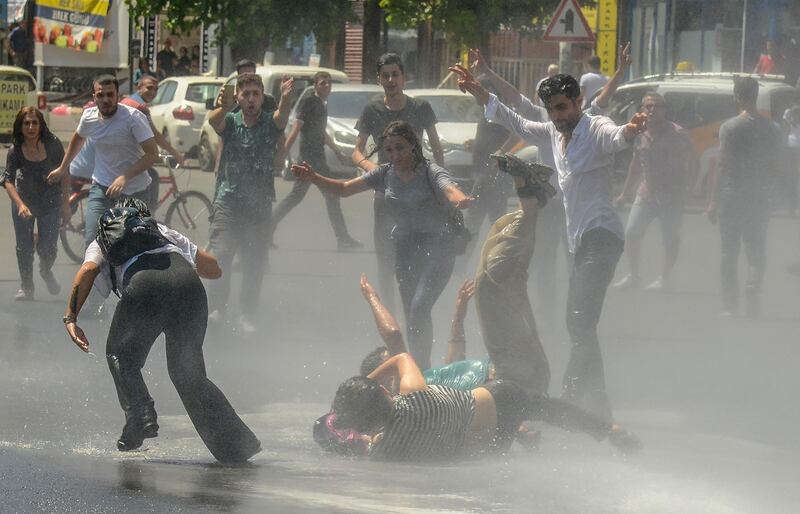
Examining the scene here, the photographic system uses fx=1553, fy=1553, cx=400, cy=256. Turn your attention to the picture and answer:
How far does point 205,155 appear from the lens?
78.9 ft

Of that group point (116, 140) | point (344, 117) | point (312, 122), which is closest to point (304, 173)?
point (116, 140)

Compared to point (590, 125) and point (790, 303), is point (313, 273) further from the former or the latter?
point (590, 125)

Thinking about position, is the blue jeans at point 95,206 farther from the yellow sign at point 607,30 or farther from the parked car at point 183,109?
the yellow sign at point 607,30

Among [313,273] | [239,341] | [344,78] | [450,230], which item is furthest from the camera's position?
[344,78]

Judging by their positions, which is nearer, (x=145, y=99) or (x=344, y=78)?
(x=145, y=99)

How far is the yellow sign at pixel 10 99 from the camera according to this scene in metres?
24.3

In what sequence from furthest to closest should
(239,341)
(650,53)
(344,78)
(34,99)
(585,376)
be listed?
(650,53) → (344,78) → (34,99) → (239,341) → (585,376)

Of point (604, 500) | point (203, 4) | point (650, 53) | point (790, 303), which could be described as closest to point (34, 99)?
point (203, 4)

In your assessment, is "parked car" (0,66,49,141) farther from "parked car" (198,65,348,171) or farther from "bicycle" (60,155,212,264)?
"bicycle" (60,155,212,264)

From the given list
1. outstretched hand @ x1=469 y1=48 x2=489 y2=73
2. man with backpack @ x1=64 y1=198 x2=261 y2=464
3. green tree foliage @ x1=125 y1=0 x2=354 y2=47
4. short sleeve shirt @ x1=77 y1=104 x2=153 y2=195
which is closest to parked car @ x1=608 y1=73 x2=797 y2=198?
green tree foliage @ x1=125 y1=0 x2=354 y2=47

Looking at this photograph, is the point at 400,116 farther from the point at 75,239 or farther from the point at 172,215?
the point at 172,215

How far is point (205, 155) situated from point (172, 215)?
9747 mm

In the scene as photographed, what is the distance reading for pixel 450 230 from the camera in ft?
→ 26.1

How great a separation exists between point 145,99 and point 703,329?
6937 mm
